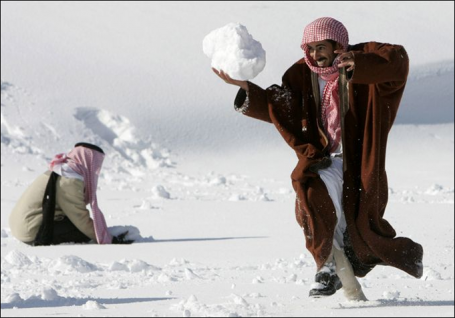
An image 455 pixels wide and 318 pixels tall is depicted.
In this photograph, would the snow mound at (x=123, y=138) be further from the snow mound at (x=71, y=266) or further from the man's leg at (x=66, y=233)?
the snow mound at (x=71, y=266)

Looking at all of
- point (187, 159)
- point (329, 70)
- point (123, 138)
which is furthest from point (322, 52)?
point (123, 138)

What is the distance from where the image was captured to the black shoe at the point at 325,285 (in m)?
5.10

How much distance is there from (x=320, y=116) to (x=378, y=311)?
39.1 inches

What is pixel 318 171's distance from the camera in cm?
521

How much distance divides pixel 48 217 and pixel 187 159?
12098mm

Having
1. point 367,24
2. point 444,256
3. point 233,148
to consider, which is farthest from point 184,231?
point 367,24

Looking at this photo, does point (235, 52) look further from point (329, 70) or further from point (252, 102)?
point (329, 70)

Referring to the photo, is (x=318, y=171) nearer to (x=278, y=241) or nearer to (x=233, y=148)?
(x=278, y=241)

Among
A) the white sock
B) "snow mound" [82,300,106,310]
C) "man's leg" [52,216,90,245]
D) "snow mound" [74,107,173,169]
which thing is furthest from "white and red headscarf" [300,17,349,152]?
"snow mound" [74,107,173,169]

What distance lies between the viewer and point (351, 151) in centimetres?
522

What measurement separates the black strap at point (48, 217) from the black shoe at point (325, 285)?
432 centimetres

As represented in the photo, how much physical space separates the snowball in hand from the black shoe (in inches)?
37.7

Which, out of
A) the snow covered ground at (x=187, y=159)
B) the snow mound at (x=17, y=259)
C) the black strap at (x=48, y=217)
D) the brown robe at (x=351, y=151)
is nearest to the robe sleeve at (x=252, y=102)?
the brown robe at (x=351, y=151)

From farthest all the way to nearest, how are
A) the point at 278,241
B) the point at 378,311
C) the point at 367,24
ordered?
the point at 367,24
the point at 278,241
the point at 378,311
